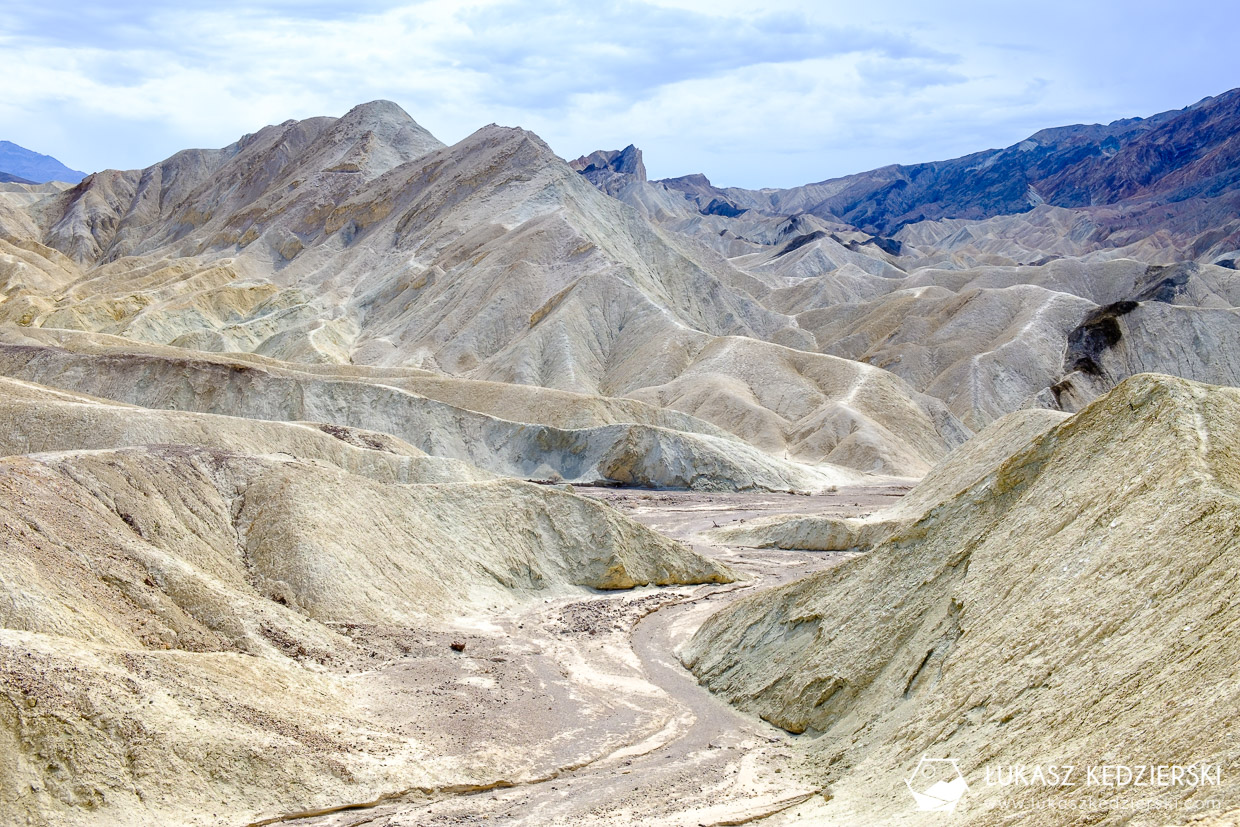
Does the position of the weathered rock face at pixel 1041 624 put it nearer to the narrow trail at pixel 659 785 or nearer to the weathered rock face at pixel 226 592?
the narrow trail at pixel 659 785

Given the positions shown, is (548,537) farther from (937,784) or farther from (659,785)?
(937,784)

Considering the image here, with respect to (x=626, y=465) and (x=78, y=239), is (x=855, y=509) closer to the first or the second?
(x=626, y=465)

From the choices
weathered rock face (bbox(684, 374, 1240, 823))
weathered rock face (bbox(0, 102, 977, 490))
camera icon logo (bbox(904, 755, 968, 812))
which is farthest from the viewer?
weathered rock face (bbox(0, 102, 977, 490))

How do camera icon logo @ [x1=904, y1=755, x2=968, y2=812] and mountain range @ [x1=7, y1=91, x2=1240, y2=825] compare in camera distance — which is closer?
camera icon logo @ [x1=904, y1=755, x2=968, y2=812]

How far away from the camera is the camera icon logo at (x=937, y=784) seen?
36.7 ft

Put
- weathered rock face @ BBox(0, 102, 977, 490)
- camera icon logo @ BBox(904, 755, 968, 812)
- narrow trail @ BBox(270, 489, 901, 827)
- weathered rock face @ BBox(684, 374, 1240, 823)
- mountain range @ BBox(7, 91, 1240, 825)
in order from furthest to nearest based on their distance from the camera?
weathered rock face @ BBox(0, 102, 977, 490) < narrow trail @ BBox(270, 489, 901, 827) < mountain range @ BBox(7, 91, 1240, 825) < camera icon logo @ BBox(904, 755, 968, 812) < weathered rock face @ BBox(684, 374, 1240, 823)

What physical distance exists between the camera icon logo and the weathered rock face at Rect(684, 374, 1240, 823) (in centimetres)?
19

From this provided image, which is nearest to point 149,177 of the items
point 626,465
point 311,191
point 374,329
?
point 311,191

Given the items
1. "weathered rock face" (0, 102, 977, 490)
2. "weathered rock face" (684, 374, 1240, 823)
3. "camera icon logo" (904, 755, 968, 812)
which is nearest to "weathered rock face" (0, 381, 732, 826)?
"weathered rock face" (684, 374, 1240, 823)

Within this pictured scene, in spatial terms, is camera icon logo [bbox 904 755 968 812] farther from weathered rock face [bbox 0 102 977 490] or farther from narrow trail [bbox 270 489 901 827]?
weathered rock face [bbox 0 102 977 490]

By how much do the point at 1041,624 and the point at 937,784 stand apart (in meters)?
2.69

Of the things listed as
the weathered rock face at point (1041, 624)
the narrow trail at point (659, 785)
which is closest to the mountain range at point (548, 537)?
Result: the weathered rock face at point (1041, 624)

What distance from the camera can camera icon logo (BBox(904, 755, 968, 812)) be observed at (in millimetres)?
11188

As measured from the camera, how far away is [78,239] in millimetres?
132500
